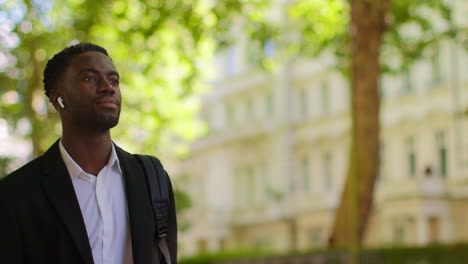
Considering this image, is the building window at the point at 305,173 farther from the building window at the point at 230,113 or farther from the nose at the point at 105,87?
the nose at the point at 105,87

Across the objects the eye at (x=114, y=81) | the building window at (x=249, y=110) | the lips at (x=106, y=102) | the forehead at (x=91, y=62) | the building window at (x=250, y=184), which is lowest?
the lips at (x=106, y=102)

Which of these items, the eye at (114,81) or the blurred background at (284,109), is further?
the blurred background at (284,109)

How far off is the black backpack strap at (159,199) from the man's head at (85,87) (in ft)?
0.62

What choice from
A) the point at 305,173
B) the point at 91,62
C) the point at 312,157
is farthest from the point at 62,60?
the point at 305,173

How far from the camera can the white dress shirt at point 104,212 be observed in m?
2.73

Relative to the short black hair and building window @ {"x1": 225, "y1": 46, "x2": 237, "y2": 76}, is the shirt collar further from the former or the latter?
building window @ {"x1": 225, "y1": 46, "x2": 237, "y2": 76}

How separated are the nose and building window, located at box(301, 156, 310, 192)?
4825 cm

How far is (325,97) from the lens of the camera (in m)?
49.6

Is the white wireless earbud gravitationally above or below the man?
above

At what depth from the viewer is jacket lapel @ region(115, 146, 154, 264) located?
2.77m

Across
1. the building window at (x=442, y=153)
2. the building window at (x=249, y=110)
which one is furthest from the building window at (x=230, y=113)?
the building window at (x=442, y=153)

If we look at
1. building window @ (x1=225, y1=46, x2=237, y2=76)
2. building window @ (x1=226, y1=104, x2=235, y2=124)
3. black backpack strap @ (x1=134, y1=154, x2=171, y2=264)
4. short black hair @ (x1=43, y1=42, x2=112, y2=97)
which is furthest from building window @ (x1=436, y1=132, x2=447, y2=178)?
short black hair @ (x1=43, y1=42, x2=112, y2=97)

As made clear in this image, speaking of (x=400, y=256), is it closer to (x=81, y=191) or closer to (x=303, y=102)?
(x=81, y=191)

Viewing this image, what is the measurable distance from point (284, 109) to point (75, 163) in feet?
164
